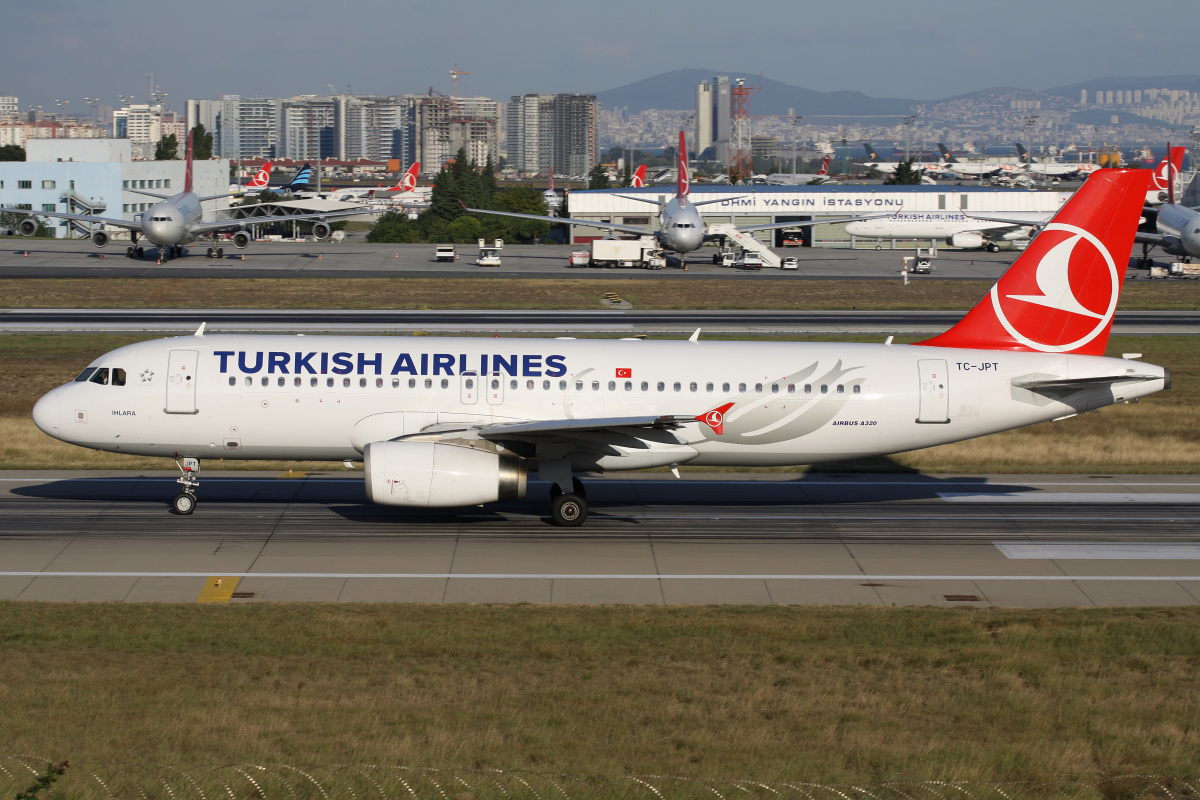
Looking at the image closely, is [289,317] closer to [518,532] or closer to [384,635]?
[518,532]

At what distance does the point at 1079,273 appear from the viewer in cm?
2867

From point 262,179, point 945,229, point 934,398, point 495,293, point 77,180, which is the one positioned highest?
point 262,179

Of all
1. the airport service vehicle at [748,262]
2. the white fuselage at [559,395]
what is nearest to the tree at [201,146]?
the airport service vehicle at [748,262]

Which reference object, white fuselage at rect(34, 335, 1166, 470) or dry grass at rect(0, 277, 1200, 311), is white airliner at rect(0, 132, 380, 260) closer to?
dry grass at rect(0, 277, 1200, 311)

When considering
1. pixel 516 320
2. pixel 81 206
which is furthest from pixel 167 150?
pixel 516 320

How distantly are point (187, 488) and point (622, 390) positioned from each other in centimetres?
1115

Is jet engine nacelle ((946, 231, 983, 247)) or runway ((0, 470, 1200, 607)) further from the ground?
jet engine nacelle ((946, 231, 983, 247))

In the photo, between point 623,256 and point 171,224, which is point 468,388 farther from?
point 171,224

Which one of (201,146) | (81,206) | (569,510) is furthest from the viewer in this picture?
(201,146)

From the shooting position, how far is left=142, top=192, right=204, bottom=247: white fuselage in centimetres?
9094

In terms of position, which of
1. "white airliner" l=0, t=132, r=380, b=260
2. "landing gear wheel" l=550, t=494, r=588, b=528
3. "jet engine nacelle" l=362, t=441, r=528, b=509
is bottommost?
"landing gear wheel" l=550, t=494, r=588, b=528

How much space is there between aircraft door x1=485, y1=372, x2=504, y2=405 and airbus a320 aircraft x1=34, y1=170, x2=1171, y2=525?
34 millimetres

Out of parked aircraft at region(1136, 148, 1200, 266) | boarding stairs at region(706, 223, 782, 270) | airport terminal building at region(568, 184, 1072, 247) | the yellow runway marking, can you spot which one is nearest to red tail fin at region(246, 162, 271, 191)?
airport terminal building at region(568, 184, 1072, 247)

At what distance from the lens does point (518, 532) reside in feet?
89.8
